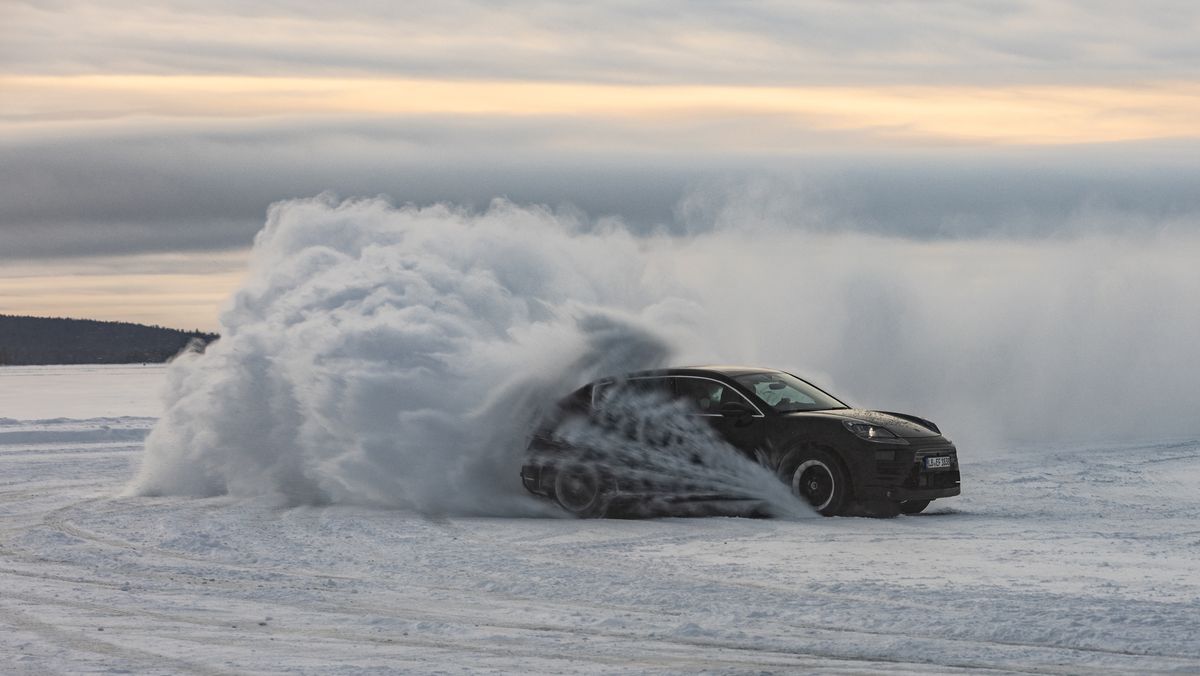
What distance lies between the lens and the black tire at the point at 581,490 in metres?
14.1

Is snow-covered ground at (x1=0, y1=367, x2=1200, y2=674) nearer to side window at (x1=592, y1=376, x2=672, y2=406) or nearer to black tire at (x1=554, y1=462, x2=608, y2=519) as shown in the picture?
black tire at (x1=554, y1=462, x2=608, y2=519)

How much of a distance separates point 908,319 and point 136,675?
26365 millimetres

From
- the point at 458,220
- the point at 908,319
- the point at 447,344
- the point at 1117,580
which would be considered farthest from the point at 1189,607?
the point at 908,319

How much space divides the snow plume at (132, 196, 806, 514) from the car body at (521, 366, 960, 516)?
1.72ft

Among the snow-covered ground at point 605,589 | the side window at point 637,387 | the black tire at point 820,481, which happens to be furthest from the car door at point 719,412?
the snow-covered ground at point 605,589

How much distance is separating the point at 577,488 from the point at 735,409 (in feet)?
5.63

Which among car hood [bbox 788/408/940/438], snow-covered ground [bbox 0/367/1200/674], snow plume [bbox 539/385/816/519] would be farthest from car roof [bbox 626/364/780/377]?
snow-covered ground [bbox 0/367/1200/674]

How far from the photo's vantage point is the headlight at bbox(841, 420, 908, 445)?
13539 millimetres

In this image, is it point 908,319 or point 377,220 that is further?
point 908,319

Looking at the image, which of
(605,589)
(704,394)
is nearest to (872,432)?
(704,394)

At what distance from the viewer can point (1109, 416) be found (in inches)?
1109

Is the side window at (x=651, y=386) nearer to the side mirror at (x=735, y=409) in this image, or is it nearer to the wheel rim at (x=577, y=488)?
the side mirror at (x=735, y=409)

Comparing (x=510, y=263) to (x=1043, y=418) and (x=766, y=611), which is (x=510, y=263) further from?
(x=1043, y=418)

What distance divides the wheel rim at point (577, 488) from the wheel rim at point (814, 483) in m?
1.92
